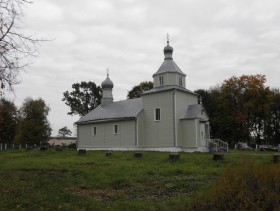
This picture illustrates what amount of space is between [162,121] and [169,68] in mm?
5576

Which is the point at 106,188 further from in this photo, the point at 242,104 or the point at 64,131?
the point at 64,131

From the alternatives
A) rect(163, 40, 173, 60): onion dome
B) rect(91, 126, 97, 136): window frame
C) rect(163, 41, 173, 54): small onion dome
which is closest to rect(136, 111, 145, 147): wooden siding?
rect(163, 40, 173, 60): onion dome

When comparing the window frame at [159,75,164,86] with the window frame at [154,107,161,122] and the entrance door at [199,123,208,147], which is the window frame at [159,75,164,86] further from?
the entrance door at [199,123,208,147]

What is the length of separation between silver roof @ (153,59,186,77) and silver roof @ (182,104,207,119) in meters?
3.82

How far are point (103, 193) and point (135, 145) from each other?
23.1m

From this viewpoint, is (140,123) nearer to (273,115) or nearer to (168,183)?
(168,183)

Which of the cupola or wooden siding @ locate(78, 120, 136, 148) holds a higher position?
the cupola

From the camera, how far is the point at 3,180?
13.5 m

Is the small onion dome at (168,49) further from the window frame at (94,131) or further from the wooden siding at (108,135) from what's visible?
the window frame at (94,131)

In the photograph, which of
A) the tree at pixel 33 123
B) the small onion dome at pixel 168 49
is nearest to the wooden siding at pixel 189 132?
the small onion dome at pixel 168 49

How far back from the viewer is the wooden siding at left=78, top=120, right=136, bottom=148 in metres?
35.2

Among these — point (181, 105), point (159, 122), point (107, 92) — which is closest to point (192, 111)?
point (181, 105)

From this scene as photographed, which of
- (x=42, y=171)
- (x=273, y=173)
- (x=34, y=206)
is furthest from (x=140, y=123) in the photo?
(x=273, y=173)

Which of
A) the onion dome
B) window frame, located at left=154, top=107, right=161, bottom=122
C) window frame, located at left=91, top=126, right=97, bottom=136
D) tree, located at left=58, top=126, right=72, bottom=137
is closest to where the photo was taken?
window frame, located at left=154, top=107, right=161, bottom=122
